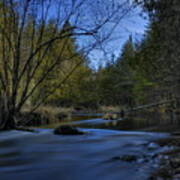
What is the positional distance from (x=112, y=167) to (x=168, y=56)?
521 centimetres

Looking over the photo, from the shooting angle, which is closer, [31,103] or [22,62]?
[22,62]

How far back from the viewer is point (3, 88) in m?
6.98

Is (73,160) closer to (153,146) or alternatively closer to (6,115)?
(153,146)

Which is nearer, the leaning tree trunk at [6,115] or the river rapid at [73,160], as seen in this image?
the river rapid at [73,160]

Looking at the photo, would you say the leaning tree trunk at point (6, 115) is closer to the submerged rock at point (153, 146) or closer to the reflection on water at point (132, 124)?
the reflection on water at point (132, 124)

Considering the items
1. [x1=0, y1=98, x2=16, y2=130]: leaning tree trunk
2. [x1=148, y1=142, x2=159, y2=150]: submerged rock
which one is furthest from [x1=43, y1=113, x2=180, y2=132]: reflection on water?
[x1=0, y1=98, x2=16, y2=130]: leaning tree trunk

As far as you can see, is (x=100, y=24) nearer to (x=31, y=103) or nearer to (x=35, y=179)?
(x=35, y=179)

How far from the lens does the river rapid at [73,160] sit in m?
3.01

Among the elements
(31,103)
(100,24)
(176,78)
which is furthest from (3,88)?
(31,103)

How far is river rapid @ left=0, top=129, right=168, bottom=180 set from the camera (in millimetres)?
3010

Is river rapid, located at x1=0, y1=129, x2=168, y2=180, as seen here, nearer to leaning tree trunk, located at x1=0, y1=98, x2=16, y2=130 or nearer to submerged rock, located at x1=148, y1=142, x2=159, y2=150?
submerged rock, located at x1=148, y1=142, x2=159, y2=150

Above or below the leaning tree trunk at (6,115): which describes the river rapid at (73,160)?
below

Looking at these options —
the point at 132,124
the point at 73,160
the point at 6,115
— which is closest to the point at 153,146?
the point at 73,160

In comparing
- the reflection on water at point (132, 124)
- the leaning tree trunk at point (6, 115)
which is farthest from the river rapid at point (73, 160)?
the reflection on water at point (132, 124)
